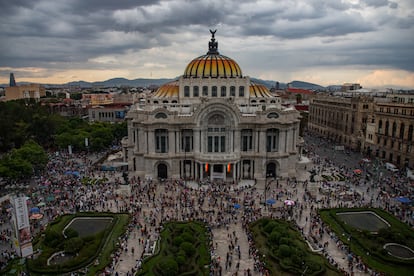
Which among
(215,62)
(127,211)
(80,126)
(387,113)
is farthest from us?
(80,126)

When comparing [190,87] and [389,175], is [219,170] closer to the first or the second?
[190,87]

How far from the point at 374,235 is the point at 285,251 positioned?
12.7 metres

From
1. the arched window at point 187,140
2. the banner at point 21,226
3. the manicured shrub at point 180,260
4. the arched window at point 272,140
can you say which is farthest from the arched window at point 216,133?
the banner at point 21,226

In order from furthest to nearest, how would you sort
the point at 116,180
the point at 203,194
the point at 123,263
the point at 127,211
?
the point at 116,180 → the point at 203,194 → the point at 127,211 → the point at 123,263

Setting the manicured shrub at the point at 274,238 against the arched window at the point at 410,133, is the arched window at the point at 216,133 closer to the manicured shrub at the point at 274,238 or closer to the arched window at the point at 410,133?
the manicured shrub at the point at 274,238

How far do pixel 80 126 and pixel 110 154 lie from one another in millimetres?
21591

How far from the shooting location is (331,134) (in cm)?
10275

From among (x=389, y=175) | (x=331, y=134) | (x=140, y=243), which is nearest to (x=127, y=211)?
(x=140, y=243)

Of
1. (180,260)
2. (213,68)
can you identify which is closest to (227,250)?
(180,260)

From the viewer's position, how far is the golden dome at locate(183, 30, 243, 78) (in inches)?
2739

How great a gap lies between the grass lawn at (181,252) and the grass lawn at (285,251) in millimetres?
6083

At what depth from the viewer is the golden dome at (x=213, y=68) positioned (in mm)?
69562

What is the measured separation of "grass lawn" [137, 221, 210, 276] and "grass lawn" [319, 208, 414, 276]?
15983mm

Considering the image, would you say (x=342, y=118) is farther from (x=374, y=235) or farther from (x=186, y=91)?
(x=374, y=235)
